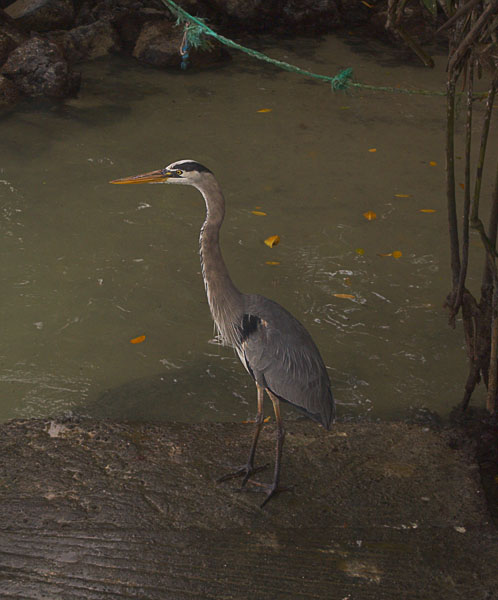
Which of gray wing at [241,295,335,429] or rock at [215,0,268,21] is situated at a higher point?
rock at [215,0,268,21]

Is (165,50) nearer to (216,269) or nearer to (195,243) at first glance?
(195,243)

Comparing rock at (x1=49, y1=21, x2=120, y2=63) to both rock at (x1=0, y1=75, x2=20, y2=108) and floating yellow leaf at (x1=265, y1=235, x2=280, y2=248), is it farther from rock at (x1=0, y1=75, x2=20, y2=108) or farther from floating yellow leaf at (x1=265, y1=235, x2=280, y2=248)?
floating yellow leaf at (x1=265, y1=235, x2=280, y2=248)

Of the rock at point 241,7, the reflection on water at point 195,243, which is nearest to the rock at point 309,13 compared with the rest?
the rock at point 241,7

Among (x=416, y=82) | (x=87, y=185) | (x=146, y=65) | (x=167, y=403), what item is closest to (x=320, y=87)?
(x=416, y=82)

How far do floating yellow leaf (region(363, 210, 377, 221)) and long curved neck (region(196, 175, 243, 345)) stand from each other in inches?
102

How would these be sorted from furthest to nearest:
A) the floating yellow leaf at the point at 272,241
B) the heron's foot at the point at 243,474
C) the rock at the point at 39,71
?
the rock at the point at 39,71
the floating yellow leaf at the point at 272,241
the heron's foot at the point at 243,474

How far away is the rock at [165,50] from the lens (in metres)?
8.16

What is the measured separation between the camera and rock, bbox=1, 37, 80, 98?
7.17 meters

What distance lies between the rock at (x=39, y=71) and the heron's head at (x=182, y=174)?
456 centimetres

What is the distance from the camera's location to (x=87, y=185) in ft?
19.0

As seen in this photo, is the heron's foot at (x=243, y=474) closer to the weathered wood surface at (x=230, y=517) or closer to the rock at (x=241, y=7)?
the weathered wood surface at (x=230, y=517)

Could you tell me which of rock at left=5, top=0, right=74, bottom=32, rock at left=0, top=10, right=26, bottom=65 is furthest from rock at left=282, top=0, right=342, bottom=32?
rock at left=0, top=10, right=26, bottom=65

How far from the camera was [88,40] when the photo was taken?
8.45 metres

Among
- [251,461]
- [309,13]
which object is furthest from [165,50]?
[251,461]
